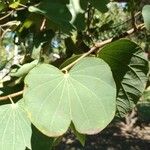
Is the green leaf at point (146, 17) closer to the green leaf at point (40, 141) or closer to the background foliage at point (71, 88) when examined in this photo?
the background foliage at point (71, 88)

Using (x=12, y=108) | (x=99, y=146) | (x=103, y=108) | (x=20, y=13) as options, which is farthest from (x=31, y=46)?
(x=99, y=146)

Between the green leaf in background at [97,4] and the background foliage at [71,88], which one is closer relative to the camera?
the background foliage at [71,88]

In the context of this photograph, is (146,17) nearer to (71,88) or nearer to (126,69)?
(126,69)

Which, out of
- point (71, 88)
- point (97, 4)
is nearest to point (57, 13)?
point (97, 4)

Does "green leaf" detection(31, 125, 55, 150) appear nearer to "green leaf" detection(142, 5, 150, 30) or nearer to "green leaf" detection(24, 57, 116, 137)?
"green leaf" detection(24, 57, 116, 137)

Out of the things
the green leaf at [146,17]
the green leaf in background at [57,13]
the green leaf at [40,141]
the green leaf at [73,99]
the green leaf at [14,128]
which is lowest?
the green leaf at [40,141]

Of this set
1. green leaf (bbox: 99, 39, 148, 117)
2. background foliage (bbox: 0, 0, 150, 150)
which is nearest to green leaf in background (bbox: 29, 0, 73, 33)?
background foliage (bbox: 0, 0, 150, 150)

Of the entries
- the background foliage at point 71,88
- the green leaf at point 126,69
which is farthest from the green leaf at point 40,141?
the green leaf at point 126,69
